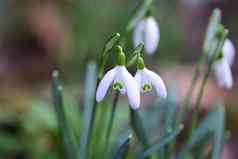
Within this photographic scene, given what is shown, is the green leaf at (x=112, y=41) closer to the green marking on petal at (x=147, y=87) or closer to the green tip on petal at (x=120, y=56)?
the green tip on petal at (x=120, y=56)

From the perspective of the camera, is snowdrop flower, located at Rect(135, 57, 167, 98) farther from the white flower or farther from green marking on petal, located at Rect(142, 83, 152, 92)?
the white flower

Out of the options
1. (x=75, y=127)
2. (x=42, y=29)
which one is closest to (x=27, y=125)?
(x=75, y=127)

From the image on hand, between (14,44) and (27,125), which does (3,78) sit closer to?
(14,44)

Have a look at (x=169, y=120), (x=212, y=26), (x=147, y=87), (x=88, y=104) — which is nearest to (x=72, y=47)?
(x=88, y=104)

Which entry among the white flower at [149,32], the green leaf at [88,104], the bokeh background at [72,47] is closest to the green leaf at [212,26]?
the white flower at [149,32]

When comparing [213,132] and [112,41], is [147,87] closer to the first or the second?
[112,41]
